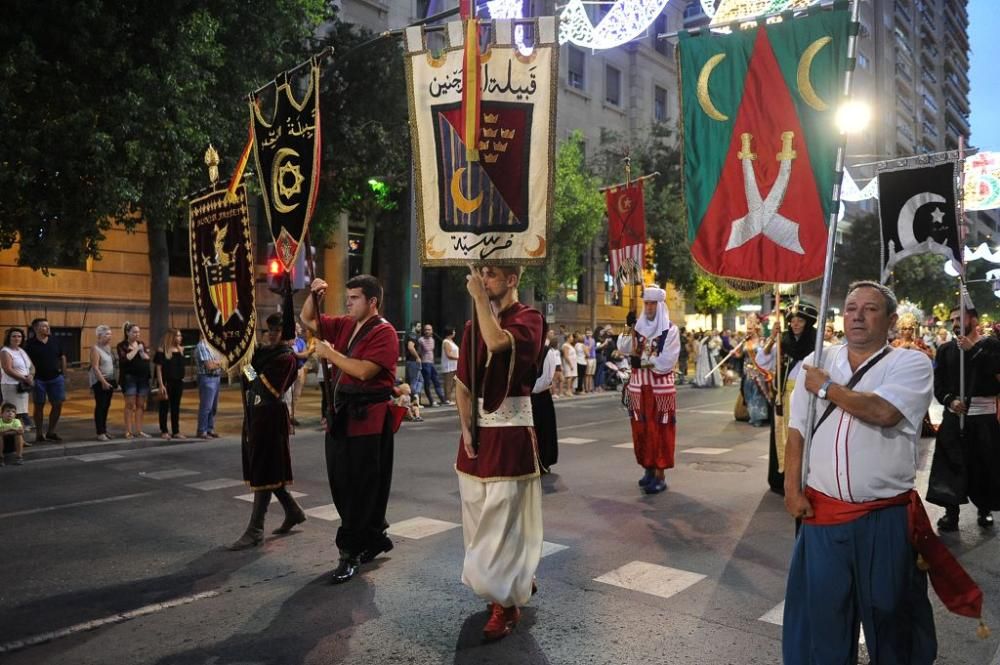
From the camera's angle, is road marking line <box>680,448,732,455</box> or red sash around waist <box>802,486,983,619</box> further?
road marking line <box>680,448,732,455</box>

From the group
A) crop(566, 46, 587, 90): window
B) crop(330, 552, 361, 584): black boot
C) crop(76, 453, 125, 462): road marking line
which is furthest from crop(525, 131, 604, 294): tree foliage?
crop(330, 552, 361, 584): black boot

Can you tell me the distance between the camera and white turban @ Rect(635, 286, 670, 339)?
8.09 meters

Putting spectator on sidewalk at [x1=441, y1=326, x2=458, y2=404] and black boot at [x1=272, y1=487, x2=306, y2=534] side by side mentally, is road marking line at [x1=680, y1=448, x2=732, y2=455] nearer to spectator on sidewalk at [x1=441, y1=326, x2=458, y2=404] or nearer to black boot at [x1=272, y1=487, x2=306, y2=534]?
black boot at [x1=272, y1=487, x2=306, y2=534]

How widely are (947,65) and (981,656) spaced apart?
101 m

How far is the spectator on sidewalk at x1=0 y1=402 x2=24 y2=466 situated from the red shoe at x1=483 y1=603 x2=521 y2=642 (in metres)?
8.40

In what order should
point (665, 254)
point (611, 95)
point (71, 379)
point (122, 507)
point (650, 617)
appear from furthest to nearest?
point (611, 95), point (665, 254), point (71, 379), point (122, 507), point (650, 617)

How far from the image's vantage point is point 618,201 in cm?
1526

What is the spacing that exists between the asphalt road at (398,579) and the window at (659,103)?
34.6m

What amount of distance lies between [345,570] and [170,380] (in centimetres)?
879

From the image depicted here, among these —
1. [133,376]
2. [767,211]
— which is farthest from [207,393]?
[767,211]

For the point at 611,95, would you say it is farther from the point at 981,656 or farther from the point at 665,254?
the point at 981,656

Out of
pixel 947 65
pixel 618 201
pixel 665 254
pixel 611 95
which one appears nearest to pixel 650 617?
pixel 618 201

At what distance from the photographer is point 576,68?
35.2 meters

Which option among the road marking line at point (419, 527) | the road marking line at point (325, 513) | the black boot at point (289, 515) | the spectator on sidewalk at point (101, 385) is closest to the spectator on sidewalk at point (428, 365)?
the spectator on sidewalk at point (101, 385)
